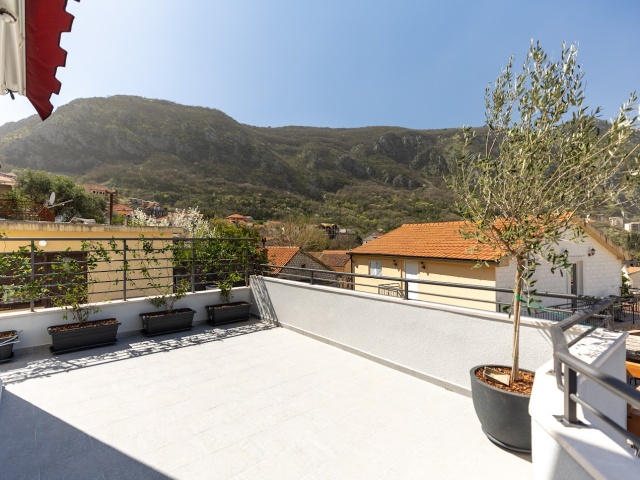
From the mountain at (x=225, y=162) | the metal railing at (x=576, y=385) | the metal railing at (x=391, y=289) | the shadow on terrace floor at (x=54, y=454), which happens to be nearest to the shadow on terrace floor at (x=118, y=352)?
the shadow on terrace floor at (x=54, y=454)

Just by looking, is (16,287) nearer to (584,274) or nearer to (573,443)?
(573,443)

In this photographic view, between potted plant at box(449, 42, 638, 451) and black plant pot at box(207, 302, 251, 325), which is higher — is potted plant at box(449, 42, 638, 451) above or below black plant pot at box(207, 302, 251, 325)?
above

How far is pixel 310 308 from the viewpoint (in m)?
5.32

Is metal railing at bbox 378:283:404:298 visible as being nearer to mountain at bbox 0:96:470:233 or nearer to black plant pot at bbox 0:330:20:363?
black plant pot at bbox 0:330:20:363

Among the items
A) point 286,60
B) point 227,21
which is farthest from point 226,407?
point 286,60

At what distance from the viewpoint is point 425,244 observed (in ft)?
41.7

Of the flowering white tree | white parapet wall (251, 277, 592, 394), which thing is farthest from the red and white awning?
the flowering white tree

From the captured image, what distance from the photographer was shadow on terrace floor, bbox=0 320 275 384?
154 inches

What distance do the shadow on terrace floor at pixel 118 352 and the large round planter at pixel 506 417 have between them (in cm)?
404

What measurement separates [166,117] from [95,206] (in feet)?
116

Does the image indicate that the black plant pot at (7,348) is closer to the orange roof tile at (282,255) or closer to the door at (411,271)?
the door at (411,271)

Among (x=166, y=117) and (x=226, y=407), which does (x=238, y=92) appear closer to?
(x=166, y=117)

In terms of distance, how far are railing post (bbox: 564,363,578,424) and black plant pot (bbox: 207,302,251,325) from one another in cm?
545

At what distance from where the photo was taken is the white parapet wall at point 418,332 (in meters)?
3.05
